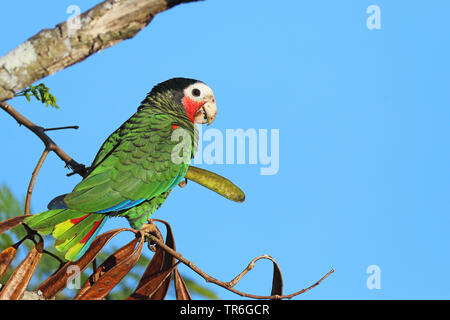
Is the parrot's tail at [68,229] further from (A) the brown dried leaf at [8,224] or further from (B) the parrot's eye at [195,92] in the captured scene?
(B) the parrot's eye at [195,92]

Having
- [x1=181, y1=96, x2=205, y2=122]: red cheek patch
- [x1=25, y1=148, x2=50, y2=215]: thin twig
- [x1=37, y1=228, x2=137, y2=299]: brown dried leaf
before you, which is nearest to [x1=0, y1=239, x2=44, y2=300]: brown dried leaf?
[x1=37, y1=228, x2=137, y2=299]: brown dried leaf

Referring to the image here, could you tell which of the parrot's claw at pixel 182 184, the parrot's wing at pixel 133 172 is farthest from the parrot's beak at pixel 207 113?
the parrot's claw at pixel 182 184

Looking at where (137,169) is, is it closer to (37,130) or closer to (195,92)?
(37,130)

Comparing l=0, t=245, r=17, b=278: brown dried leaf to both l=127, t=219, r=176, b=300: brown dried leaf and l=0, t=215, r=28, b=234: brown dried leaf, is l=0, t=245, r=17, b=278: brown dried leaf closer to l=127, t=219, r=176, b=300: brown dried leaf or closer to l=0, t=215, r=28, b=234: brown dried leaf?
l=0, t=215, r=28, b=234: brown dried leaf

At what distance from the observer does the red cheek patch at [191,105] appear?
297 cm

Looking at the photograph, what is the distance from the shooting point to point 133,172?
243 cm

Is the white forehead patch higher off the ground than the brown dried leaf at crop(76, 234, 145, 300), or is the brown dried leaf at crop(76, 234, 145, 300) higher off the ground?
the white forehead patch

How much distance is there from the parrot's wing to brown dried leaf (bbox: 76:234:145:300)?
249 mm

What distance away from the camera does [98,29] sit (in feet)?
4.82

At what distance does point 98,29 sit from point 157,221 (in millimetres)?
1116

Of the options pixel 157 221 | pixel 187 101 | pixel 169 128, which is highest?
pixel 187 101

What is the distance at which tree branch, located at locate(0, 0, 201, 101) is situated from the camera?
4.77ft
